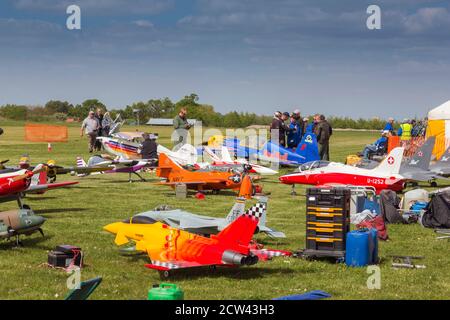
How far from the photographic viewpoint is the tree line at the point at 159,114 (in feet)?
308

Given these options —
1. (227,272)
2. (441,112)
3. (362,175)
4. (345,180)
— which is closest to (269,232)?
(227,272)

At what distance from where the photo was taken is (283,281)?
480 inches

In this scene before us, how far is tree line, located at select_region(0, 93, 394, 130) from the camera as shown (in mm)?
93875

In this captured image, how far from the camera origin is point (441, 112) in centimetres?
3600

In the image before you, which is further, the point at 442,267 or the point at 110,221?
the point at 110,221

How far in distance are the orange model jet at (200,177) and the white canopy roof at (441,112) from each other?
16184 mm

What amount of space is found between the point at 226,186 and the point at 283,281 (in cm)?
1138

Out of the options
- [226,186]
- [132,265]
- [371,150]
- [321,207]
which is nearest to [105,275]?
[132,265]

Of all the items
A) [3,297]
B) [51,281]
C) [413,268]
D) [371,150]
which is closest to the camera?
[3,297]

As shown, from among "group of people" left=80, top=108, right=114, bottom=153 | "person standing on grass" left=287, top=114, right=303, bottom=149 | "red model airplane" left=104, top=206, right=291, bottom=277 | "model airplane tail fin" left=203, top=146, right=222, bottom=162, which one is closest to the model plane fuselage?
"model airplane tail fin" left=203, top=146, right=222, bottom=162

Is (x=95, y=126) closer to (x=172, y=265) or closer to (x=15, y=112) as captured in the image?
(x=172, y=265)

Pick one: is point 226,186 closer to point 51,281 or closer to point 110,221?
point 110,221

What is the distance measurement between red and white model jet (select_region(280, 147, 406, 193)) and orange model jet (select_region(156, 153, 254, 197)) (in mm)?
2304

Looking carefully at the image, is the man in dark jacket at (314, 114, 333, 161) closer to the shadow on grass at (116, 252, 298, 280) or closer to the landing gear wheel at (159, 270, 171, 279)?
the shadow on grass at (116, 252, 298, 280)
